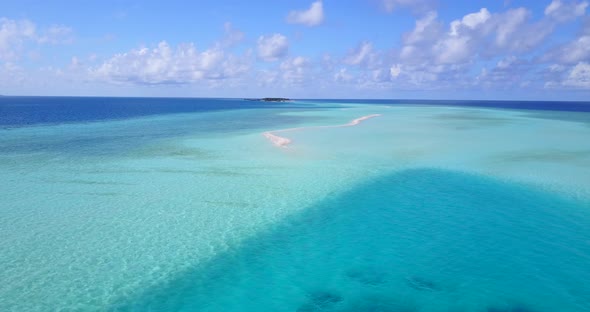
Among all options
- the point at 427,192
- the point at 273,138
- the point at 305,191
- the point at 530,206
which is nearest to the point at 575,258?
the point at 530,206

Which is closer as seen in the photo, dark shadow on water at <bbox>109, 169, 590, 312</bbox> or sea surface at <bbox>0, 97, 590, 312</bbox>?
dark shadow on water at <bbox>109, 169, 590, 312</bbox>

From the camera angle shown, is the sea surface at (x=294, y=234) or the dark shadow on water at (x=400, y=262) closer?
the dark shadow on water at (x=400, y=262)

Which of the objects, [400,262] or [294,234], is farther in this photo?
[294,234]

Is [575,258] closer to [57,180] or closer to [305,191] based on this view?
[305,191]
